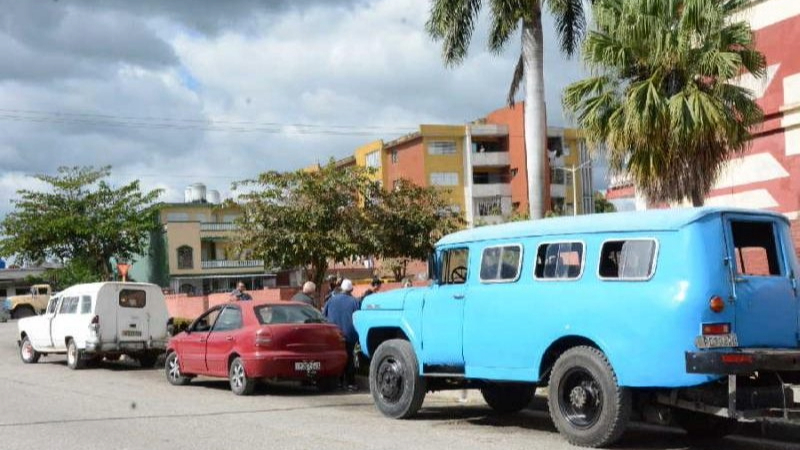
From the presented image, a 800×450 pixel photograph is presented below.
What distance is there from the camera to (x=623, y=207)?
46438 millimetres

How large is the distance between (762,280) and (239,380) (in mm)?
8718

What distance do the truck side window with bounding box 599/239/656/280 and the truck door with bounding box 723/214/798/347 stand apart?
2.37 ft

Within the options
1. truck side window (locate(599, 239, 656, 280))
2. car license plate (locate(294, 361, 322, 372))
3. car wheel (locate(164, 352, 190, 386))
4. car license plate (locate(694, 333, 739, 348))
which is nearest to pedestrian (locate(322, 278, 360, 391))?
car license plate (locate(294, 361, 322, 372))

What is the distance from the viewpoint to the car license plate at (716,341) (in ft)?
28.5

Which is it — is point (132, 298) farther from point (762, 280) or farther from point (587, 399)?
point (762, 280)

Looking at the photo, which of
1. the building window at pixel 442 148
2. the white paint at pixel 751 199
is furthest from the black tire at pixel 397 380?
the building window at pixel 442 148

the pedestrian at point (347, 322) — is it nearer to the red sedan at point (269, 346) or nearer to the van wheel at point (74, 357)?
the red sedan at point (269, 346)

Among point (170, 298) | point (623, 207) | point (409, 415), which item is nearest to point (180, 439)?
point (409, 415)

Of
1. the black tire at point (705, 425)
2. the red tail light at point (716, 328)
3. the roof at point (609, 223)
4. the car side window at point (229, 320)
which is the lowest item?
the black tire at point (705, 425)

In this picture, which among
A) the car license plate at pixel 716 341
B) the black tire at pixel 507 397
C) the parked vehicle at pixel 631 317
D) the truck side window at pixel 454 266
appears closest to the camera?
the car license plate at pixel 716 341

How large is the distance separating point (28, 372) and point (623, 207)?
3149 cm

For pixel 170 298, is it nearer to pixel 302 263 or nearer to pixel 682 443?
pixel 302 263

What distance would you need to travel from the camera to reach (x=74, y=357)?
70.7ft

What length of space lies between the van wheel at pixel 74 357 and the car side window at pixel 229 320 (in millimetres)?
6604
